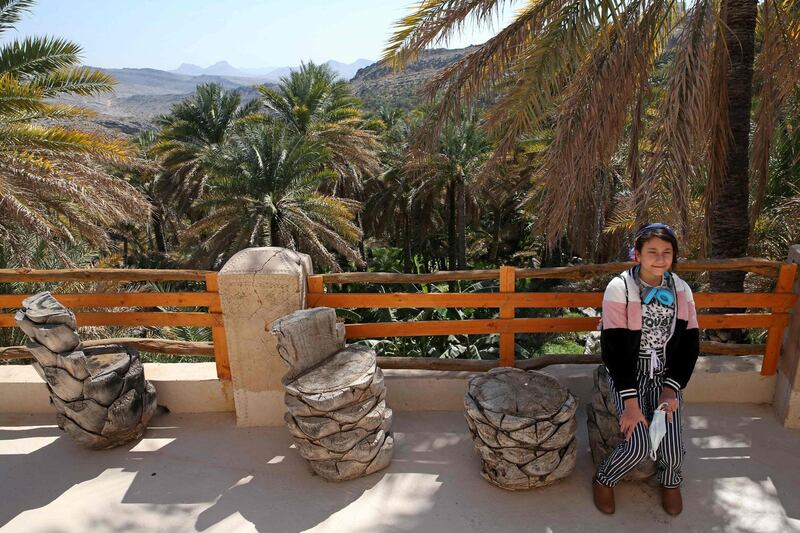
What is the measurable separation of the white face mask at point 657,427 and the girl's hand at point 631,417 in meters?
A: 0.05

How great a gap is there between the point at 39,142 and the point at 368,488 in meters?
7.02

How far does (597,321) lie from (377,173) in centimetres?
1867

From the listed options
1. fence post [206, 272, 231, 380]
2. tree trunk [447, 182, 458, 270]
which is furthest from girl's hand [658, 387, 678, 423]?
tree trunk [447, 182, 458, 270]

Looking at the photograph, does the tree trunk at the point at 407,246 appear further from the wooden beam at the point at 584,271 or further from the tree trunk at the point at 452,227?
the wooden beam at the point at 584,271

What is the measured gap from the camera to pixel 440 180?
754 inches

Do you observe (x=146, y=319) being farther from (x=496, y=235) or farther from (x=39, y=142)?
(x=496, y=235)

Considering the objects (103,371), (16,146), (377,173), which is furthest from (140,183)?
(103,371)

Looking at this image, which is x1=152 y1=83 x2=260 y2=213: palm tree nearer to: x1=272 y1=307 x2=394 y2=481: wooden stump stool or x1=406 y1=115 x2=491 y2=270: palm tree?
x1=406 y1=115 x2=491 y2=270: palm tree

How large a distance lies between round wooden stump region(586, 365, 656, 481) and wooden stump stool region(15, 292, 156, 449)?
3108 mm

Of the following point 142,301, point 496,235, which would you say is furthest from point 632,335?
point 496,235

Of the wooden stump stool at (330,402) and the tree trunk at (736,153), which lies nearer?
the wooden stump stool at (330,402)

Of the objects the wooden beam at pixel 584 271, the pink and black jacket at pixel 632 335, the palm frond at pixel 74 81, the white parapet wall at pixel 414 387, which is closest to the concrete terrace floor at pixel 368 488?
the white parapet wall at pixel 414 387

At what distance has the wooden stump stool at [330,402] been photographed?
333 centimetres

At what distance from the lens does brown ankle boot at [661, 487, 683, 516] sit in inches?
124
